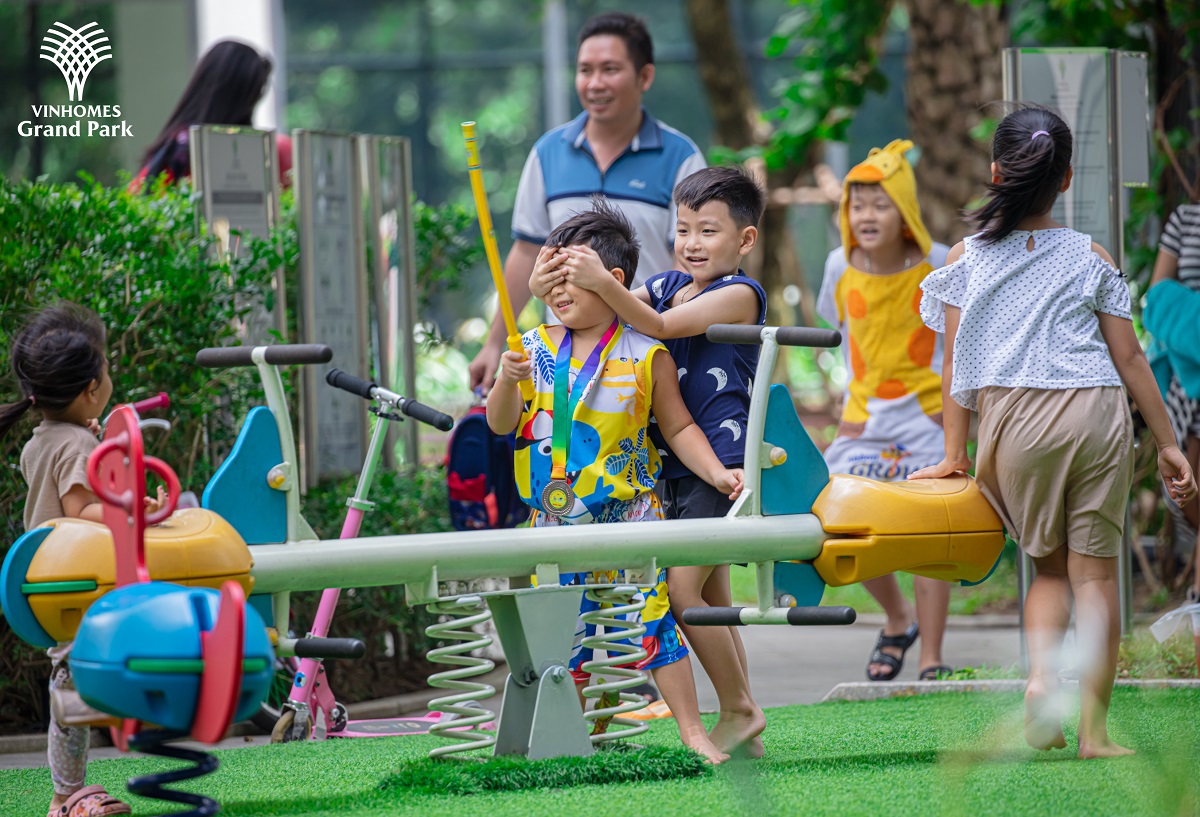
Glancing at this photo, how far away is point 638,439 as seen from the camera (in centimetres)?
378

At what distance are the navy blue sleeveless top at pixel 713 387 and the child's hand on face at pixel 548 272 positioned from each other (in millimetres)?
368

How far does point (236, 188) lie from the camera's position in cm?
546

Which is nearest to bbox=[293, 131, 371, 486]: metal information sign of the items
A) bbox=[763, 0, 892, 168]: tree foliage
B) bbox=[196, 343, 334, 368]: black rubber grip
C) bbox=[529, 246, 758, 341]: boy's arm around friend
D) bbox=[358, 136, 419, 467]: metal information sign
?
bbox=[358, 136, 419, 467]: metal information sign

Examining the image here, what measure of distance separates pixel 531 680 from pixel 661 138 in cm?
234

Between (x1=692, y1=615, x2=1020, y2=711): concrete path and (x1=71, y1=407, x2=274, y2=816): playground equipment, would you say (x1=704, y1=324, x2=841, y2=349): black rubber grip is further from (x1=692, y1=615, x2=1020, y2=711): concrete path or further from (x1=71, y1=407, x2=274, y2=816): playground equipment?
(x1=692, y1=615, x2=1020, y2=711): concrete path

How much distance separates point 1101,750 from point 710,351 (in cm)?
134

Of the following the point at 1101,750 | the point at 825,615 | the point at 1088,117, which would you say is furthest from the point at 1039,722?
the point at 1088,117

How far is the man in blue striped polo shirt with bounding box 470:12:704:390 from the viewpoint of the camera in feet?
16.9

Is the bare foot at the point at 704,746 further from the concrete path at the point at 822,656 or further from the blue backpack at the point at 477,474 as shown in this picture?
the blue backpack at the point at 477,474

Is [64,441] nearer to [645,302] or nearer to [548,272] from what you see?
[548,272]

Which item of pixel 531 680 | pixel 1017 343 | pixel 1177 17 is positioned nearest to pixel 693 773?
pixel 531 680

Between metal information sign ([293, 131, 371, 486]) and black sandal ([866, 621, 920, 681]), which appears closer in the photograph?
black sandal ([866, 621, 920, 681])

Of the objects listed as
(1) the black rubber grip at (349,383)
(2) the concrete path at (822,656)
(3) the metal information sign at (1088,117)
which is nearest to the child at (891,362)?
(2) the concrete path at (822,656)

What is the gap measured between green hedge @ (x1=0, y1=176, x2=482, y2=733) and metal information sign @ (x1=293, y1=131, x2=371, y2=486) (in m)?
0.12
